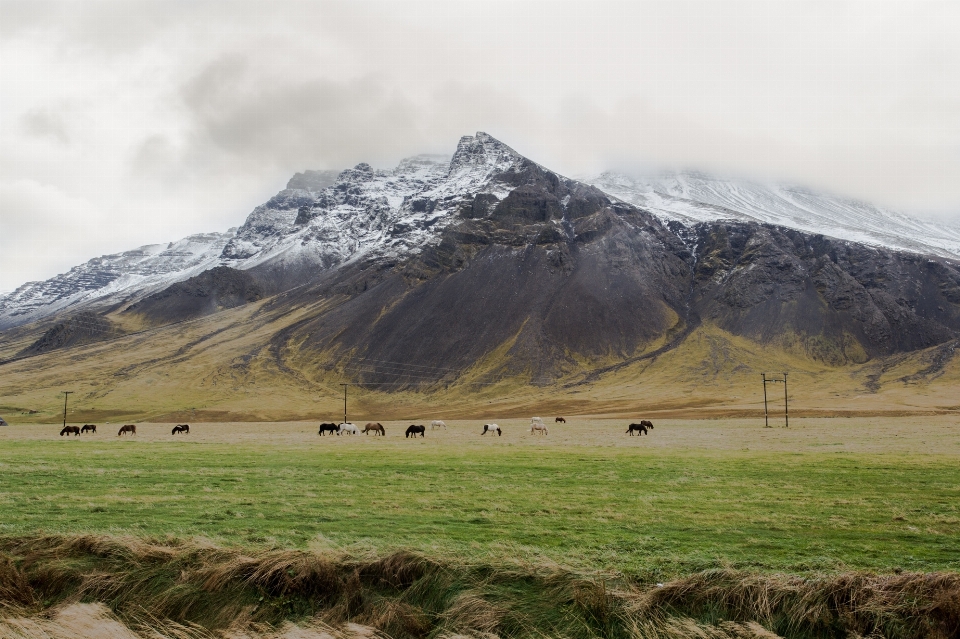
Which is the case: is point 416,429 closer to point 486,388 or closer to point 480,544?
point 480,544

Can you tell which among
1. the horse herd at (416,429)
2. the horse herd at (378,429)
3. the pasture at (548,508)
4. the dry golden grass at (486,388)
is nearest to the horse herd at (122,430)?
the horse herd at (378,429)

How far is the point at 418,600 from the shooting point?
9.81m

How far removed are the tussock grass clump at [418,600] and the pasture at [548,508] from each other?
0.84 metres

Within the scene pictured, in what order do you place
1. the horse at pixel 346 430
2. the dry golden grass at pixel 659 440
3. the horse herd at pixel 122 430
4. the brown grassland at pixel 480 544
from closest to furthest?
the brown grassland at pixel 480 544 → the dry golden grass at pixel 659 440 → the horse at pixel 346 430 → the horse herd at pixel 122 430

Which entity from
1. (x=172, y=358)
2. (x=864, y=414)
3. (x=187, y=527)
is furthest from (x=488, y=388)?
(x=187, y=527)

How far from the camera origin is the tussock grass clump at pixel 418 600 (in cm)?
859

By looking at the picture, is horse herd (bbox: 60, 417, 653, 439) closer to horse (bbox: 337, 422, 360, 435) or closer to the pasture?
horse (bbox: 337, 422, 360, 435)

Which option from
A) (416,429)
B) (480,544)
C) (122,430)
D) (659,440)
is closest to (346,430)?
(416,429)

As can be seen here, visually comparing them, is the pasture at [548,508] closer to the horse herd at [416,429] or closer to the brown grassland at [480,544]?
the brown grassland at [480,544]

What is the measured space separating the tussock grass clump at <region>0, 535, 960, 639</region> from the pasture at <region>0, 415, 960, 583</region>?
33.0 inches

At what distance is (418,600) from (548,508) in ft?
24.5

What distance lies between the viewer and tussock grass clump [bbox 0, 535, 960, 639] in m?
8.59

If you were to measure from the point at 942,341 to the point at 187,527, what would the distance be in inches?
8554

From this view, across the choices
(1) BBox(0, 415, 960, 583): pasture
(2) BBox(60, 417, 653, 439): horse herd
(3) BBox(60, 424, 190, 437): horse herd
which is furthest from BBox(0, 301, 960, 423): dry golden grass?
(1) BBox(0, 415, 960, 583): pasture
